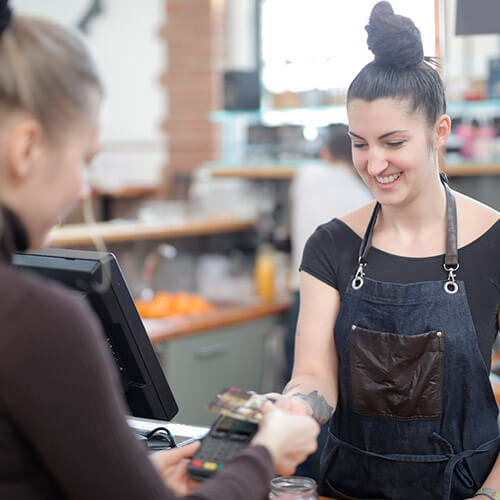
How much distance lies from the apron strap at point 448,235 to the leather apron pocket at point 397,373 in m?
0.15

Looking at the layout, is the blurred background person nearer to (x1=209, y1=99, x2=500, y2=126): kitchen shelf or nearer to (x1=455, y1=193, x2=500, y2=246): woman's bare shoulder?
(x1=209, y1=99, x2=500, y2=126): kitchen shelf

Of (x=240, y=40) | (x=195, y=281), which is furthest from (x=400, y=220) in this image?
(x=240, y=40)

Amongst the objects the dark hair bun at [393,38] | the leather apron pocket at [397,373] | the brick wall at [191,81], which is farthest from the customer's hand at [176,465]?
the brick wall at [191,81]

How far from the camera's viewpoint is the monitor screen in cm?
128

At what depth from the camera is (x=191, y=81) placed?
17.7ft

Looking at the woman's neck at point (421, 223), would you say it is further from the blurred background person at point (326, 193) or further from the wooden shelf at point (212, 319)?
the blurred background person at point (326, 193)

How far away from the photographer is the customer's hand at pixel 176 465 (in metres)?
1.22

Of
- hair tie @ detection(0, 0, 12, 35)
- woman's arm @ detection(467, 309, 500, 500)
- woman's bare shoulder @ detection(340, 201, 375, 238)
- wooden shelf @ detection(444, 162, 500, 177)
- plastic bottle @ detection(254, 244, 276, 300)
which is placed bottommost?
plastic bottle @ detection(254, 244, 276, 300)

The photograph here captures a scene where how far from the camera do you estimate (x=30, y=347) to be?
A: 85 cm

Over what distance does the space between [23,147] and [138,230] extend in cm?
318

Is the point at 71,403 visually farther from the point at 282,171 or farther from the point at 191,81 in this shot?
the point at 191,81

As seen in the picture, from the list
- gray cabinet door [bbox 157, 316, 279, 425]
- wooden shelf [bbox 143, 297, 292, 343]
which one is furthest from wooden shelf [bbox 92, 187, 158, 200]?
gray cabinet door [bbox 157, 316, 279, 425]

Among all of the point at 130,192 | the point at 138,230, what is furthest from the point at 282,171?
the point at 130,192

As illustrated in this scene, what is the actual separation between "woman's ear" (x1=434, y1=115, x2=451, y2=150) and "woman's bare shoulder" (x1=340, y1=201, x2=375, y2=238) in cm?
21
